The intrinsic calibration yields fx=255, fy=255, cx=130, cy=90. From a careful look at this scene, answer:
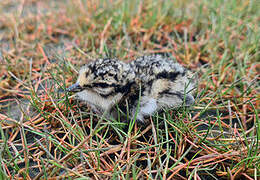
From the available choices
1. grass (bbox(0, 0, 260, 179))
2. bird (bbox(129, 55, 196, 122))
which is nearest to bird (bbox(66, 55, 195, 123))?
bird (bbox(129, 55, 196, 122))

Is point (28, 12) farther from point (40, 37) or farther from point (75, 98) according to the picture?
point (75, 98)

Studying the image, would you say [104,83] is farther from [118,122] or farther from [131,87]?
[118,122]

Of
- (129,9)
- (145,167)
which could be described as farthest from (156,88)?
(129,9)

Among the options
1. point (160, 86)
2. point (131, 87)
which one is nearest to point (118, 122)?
point (131, 87)

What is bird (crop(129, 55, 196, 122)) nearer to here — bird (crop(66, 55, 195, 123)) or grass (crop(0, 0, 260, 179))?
bird (crop(66, 55, 195, 123))

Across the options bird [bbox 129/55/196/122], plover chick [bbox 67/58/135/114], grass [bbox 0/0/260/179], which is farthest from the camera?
bird [bbox 129/55/196/122]

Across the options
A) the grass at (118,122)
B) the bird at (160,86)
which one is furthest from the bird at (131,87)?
the grass at (118,122)

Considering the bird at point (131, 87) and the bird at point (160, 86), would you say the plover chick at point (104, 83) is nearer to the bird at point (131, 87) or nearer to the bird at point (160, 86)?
the bird at point (131, 87)
